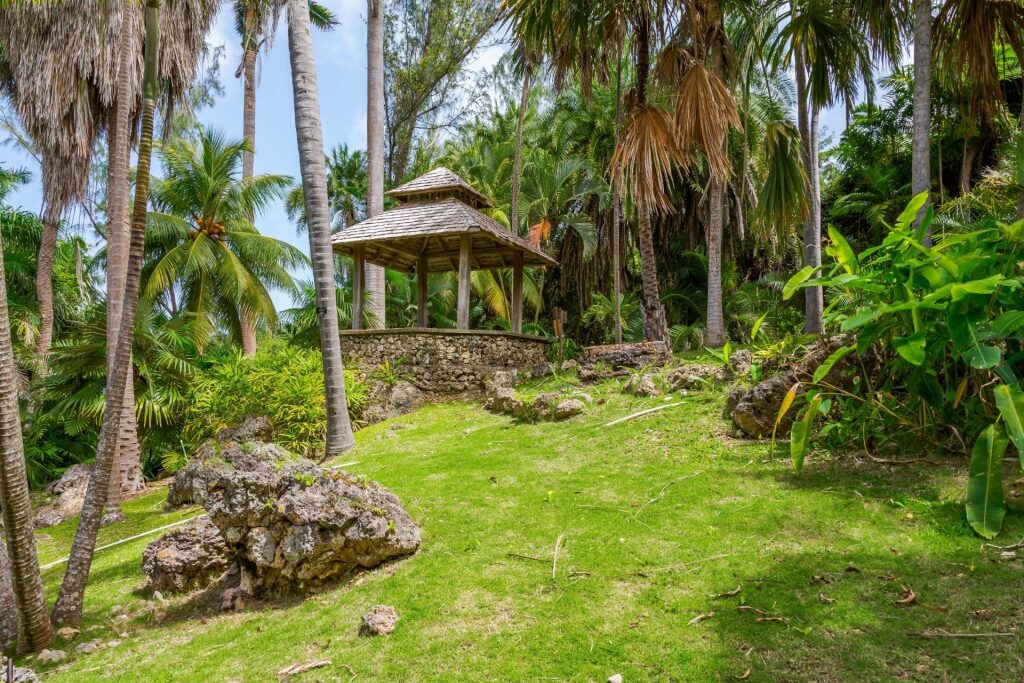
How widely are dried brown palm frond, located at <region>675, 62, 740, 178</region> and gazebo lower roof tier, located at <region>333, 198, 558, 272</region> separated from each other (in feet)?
15.9

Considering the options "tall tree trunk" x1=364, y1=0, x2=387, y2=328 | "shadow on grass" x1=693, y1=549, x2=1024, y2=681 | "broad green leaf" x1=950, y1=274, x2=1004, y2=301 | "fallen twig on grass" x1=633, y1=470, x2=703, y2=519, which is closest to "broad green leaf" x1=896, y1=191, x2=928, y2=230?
"broad green leaf" x1=950, y1=274, x2=1004, y2=301

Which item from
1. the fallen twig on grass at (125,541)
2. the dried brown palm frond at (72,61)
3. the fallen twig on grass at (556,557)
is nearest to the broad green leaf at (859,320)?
the fallen twig on grass at (556,557)

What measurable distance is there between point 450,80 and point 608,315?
14086 mm

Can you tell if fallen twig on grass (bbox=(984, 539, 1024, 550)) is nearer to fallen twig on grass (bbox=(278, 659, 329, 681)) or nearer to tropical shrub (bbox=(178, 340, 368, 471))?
fallen twig on grass (bbox=(278, 659, 329, 681))

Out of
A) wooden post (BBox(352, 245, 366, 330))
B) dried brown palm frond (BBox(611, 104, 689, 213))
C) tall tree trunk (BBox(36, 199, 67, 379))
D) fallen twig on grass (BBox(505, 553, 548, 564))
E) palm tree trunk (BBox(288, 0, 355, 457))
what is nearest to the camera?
fallen twig on grass (BBox(505, 553, 548, 564))

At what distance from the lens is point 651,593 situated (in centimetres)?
336

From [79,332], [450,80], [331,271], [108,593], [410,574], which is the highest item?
[450,80]

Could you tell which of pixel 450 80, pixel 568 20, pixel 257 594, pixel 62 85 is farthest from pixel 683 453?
pixel 450 80

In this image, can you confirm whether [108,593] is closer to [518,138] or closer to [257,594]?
[257,594]

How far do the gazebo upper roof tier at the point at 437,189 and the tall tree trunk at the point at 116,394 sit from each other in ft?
28.5

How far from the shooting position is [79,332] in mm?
11711

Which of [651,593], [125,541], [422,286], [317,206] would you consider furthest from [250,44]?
[651,593]

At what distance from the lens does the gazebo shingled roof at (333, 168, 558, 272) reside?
40.0 feet

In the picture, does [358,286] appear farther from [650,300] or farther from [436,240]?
[650,300]
